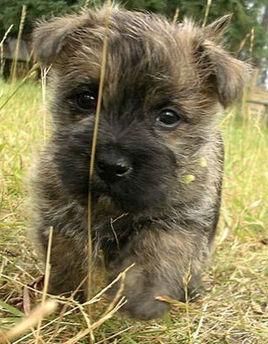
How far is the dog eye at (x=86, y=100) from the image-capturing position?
2861 mm

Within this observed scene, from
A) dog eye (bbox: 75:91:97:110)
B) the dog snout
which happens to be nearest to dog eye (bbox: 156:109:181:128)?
dog eye (bbox: 75:91:97:110)

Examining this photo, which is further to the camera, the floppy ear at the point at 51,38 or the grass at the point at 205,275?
the floppy ear at the point at 51,38

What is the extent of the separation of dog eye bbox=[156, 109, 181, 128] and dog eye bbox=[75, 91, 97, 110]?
0.86ft

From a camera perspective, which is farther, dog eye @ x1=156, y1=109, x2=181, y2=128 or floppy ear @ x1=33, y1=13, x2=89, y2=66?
floppy ear @ x1=33, y1=13, x2=89, y2=66

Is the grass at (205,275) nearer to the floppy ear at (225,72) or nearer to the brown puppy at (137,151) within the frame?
the brown puppy at (137,151)

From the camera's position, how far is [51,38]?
A: 10.2ft

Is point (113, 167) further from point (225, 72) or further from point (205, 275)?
point (205, 275)

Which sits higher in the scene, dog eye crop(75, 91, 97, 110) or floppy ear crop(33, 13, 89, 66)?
floppy ear crop(33, 13, 89, 66)

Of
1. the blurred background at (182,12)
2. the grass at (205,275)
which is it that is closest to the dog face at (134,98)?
the grass at (205,275)

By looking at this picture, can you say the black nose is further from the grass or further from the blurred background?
the blurred background

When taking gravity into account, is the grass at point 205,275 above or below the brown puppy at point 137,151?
below

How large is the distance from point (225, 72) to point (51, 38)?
750mm

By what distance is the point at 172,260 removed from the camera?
2693 mm

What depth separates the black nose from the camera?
7.89 feet
